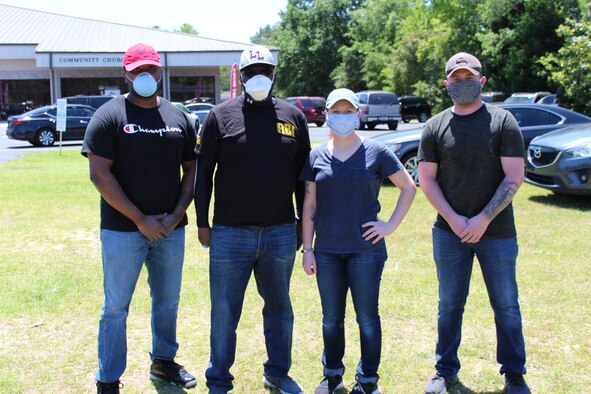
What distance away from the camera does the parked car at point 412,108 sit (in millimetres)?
36156

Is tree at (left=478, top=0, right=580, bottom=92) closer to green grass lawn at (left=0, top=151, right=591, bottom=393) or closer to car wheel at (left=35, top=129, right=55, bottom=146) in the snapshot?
car wheel at (left=35, top=129, right=55, bottom=146)

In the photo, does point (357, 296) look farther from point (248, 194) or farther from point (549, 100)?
point (549, 100)

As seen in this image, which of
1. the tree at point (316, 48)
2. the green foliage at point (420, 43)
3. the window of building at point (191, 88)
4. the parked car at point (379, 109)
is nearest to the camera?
the parked car at point (379, 109)

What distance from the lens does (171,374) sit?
394 cm

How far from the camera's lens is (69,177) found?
1348 centimetres

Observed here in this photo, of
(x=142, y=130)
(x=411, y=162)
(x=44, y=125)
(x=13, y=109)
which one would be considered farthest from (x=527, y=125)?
(x=13, y=109)

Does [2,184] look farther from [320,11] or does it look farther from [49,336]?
[320,11]

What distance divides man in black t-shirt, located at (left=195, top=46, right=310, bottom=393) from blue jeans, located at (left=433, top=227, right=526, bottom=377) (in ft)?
3.09

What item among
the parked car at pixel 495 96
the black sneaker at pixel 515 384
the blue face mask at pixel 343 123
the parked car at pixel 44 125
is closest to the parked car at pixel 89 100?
the parked car at pixel 44 125

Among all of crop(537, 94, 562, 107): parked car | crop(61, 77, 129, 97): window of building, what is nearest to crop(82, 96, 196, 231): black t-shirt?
crop(537, 94, 562, 107): parked car

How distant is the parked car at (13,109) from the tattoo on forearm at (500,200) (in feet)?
139

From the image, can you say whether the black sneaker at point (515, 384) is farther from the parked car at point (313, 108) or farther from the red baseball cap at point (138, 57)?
the parked car at point (313, 108)

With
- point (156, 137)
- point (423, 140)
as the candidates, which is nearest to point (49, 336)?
point (156, 137)

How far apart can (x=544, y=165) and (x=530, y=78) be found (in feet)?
84.0
